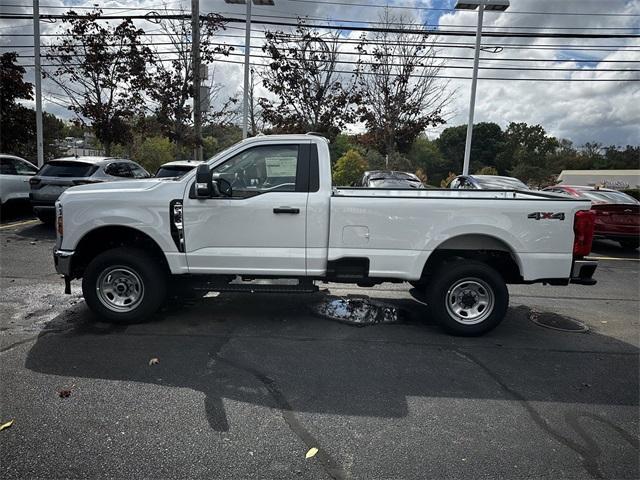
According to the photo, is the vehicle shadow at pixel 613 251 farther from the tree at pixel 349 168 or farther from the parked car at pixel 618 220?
the tree at pixel 349 168

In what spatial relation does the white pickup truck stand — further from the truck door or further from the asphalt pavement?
the asphalt pavement

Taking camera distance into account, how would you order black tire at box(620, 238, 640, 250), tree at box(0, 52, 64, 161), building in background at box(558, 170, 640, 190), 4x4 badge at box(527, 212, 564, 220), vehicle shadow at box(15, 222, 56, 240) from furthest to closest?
building in background at box(558, 170, 640, 190)
tree at box(0, 52, 64, 161)
black tire at box(620, 238, 640, 250)
vehicle shadow at box(15, 222, 56, 240)
4x4 badge at box(527, 212, 564, 220)

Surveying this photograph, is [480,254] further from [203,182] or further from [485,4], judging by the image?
[485,4]

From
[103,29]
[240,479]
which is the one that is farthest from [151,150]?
[240,479]

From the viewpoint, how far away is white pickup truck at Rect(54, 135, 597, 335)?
16.2 feet

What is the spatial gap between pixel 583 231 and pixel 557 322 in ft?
5.04

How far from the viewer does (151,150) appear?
32406mm

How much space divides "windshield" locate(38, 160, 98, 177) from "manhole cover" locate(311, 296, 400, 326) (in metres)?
7.55

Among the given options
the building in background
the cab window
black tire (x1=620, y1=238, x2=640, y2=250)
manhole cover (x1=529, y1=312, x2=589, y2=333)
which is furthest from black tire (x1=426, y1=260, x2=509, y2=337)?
the building in background

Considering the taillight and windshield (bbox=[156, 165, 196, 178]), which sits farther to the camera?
windshield (bbox=[156, 165, 196, 178])

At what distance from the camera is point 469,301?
205 inches

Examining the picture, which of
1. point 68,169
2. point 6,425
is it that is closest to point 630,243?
point 6,425

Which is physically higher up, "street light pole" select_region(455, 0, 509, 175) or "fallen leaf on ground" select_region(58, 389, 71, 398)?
"street light pole" select_region(455, 0, 509, 175)

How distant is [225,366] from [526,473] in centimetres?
254
